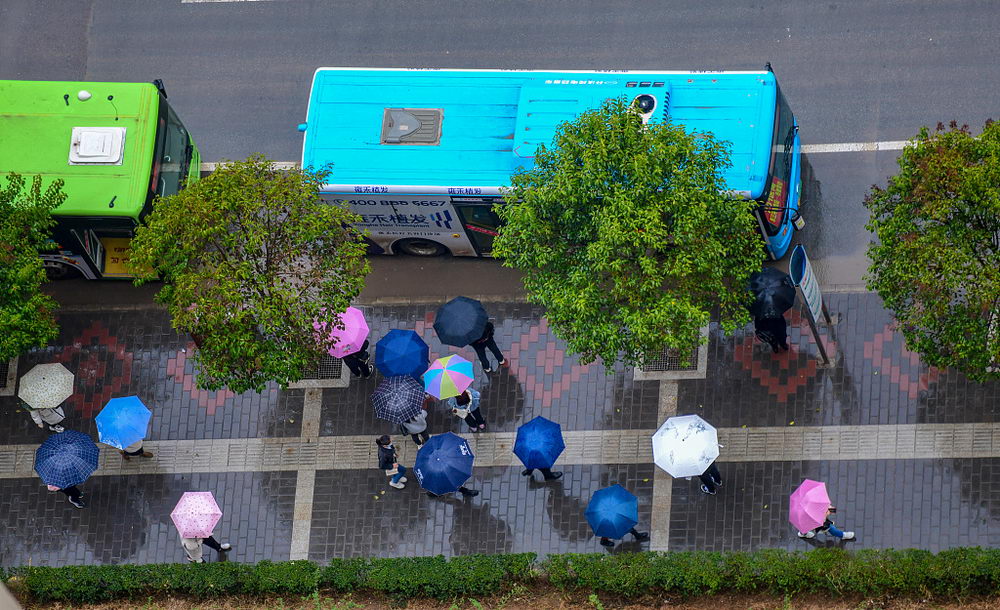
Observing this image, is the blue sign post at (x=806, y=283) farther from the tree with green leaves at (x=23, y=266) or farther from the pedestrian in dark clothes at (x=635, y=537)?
the tree with green leaves at (x=23, y=266)

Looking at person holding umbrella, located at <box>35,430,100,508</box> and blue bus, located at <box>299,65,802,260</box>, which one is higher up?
blue bus, located at <box>299,65,802,260</box>

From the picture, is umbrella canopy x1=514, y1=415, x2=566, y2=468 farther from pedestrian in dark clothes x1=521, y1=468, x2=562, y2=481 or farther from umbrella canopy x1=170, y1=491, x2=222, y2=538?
umbrella canopy x1=170, y1=491, x2=222, y2=538

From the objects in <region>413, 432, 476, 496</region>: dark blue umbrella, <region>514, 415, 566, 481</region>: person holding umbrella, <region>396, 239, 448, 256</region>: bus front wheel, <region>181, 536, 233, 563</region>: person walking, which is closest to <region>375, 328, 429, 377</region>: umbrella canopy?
<region>413, 432, 476, 496</region>: dark blue umbrella

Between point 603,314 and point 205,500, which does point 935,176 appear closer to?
point 603,314

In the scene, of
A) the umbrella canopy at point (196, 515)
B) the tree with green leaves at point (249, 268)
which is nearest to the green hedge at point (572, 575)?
the umbrella canopy at point (196, 515)

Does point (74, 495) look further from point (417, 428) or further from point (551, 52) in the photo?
point (551, 52)

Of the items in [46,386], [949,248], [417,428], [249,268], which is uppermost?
[949,248]

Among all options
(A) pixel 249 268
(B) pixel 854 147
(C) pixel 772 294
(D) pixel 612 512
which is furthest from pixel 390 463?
(B) pixel 854 147
